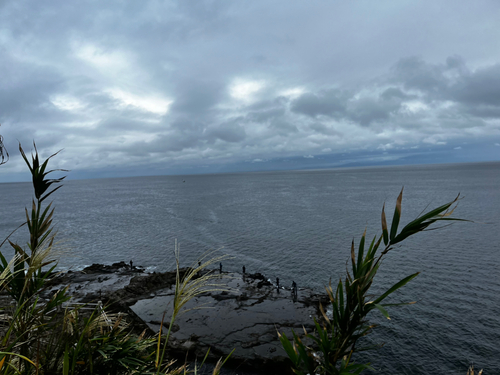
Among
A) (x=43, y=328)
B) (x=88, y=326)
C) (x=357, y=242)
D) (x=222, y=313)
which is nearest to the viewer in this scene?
(x=88, y=326)

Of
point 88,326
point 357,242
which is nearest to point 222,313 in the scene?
point 88,326

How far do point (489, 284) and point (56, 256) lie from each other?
34936mm

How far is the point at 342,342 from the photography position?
3.43 meters

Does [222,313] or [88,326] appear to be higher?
[88,326]

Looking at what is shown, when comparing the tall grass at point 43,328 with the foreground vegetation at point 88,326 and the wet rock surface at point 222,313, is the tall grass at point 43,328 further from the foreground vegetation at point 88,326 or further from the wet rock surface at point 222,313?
the wet rock surface at point 222,313

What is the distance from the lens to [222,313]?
2433cm

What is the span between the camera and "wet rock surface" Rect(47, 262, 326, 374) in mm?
19234

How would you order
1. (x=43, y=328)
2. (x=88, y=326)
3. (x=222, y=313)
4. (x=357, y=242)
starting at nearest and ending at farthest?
1. (x=88, y=326)
2. (x=43, y=328)
3. (x=222, y=313)
4. (x=357, y=242)

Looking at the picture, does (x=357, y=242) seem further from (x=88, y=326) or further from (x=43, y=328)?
(x=43, y=328)

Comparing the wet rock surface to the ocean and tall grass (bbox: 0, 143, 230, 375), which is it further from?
tall grass (bbox: 0, 143, 230, 375)

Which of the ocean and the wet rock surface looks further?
the wet rock surface

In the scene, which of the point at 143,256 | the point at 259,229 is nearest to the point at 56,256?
the point at 143,256

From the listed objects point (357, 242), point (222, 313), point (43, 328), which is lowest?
point (222, 313)

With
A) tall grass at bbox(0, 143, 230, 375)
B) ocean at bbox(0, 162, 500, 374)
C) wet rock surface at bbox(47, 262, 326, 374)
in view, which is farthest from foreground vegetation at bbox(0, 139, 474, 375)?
wet rock surface at bbox(47, 262, 326, 374)
